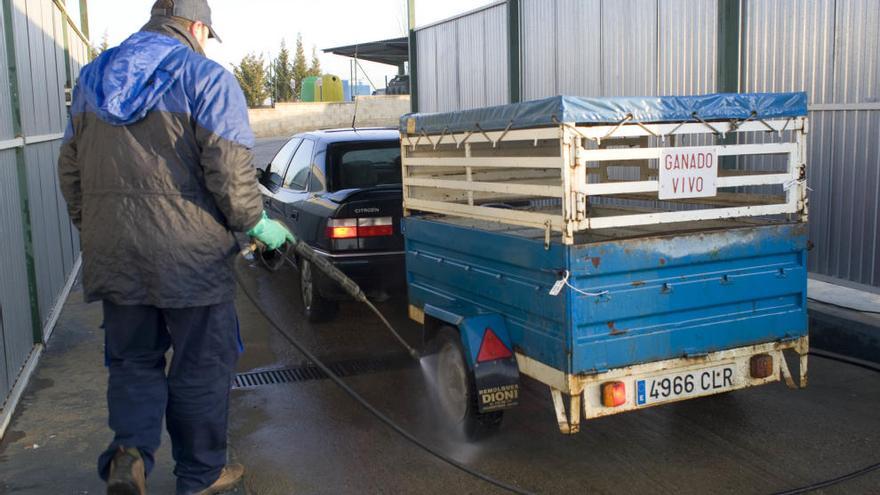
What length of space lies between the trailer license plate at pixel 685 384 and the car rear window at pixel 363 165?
3.90 meters

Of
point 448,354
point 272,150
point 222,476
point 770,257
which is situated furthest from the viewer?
point 272,150

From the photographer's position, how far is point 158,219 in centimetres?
344

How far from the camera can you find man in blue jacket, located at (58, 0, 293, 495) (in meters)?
3.42

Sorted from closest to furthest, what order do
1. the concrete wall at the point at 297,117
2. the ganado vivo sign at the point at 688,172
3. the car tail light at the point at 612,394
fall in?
the car tail light at the point at 612,394
the ganado vivo sign at the point at 688,172
the concrete wall at the point at 297,117

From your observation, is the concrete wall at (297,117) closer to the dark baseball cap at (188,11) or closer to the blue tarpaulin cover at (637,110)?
the blue tarpaulin cover at (637,110)

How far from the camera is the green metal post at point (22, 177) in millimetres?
5773

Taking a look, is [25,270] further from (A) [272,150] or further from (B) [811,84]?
(A) [272,150]

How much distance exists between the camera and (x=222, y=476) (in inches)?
156

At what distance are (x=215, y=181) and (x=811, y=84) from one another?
5530 millimetres

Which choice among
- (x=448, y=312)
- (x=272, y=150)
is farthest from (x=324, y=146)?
(x=272, y=150)

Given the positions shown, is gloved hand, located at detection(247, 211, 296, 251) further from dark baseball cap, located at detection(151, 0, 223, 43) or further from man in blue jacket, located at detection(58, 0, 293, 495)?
dark baseball cap, located at detection(151, 0, 223, 43)

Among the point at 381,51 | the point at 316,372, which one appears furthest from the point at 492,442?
the point at 381,51

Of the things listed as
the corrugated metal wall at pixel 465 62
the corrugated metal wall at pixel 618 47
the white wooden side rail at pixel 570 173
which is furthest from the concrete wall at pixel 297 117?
the white wooden side rail at pixel 570 173

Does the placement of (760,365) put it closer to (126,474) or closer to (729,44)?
(126,474)
